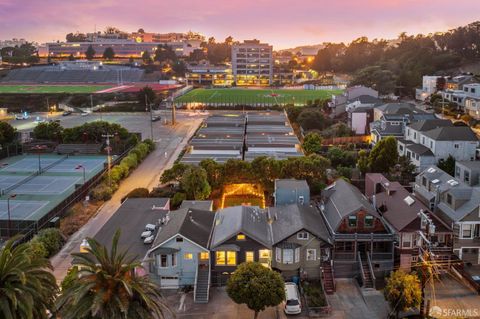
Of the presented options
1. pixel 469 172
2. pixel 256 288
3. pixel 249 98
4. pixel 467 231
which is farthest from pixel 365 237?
pixel 249 98

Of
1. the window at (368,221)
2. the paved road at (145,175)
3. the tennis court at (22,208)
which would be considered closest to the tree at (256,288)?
the window at (368,221)

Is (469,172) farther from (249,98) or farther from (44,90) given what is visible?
(44,90)

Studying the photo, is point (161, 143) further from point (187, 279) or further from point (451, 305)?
point (451, 305)

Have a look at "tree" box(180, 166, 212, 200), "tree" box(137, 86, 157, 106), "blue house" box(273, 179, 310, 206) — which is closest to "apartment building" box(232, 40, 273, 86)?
"tree" box(137, 86, 157, 106)

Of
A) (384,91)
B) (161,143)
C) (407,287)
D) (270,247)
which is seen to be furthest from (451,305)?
(384,91)

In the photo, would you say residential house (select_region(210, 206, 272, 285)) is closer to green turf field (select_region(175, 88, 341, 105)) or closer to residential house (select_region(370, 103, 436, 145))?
residential house (select_region(370, 103, 436, 145))

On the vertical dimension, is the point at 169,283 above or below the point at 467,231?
below
